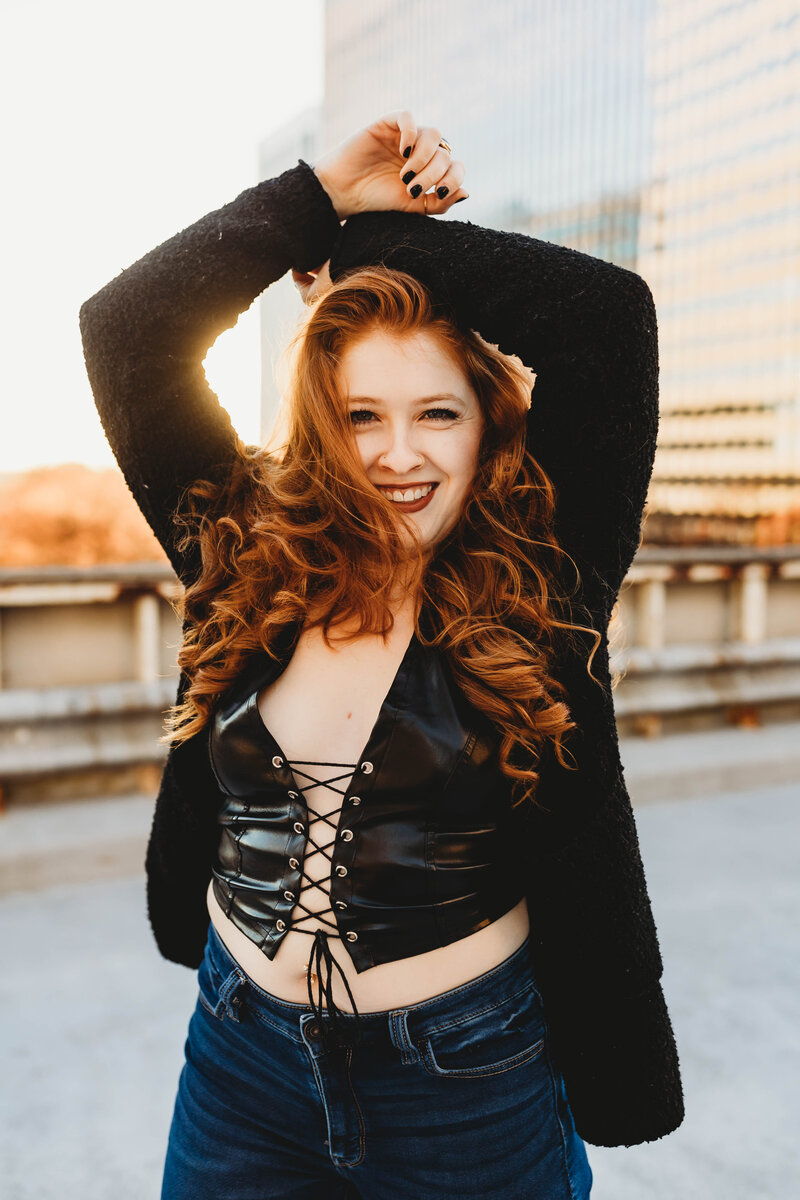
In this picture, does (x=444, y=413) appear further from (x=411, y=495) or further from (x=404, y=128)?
(x=404, y=128)

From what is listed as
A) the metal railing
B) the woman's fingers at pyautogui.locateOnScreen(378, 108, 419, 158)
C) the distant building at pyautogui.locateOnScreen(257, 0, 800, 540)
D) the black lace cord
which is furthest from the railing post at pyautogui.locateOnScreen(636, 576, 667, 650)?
the distant building at pyautogui.locateOnScreen(257, 0, 800, 540)

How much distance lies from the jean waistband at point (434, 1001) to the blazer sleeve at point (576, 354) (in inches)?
21.5

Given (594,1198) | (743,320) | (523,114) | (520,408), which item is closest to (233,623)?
(520,408)

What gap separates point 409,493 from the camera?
139cm

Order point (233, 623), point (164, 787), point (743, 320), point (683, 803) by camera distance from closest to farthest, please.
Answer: point (233, 623), point (164, 787), point (683, 803), point (743, 320)

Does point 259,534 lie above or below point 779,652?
above

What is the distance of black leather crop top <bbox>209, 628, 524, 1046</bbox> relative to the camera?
1205 mm

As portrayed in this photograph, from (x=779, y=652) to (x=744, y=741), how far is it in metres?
0.56

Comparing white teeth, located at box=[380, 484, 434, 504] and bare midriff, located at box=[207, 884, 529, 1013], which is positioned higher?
white teeth, located at box=[380, 484, 434, 504]

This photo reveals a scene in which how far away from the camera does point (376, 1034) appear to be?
1.19 meters

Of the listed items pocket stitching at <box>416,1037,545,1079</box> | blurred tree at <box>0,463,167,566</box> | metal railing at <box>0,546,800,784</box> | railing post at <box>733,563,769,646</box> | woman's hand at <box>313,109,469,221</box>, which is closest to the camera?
pocket stitching at <box>416,1037,545,1079</box>

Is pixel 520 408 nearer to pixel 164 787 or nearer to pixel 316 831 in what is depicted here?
pixel 316 831

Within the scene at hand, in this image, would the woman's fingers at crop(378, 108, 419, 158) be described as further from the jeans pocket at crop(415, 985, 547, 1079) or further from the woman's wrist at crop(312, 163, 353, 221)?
the jeans pocket at crop(415, 985, 547, 1079)

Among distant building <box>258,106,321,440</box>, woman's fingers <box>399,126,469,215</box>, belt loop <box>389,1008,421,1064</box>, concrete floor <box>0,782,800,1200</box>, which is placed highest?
woman's fingers <box>399,126,469,215</box>
